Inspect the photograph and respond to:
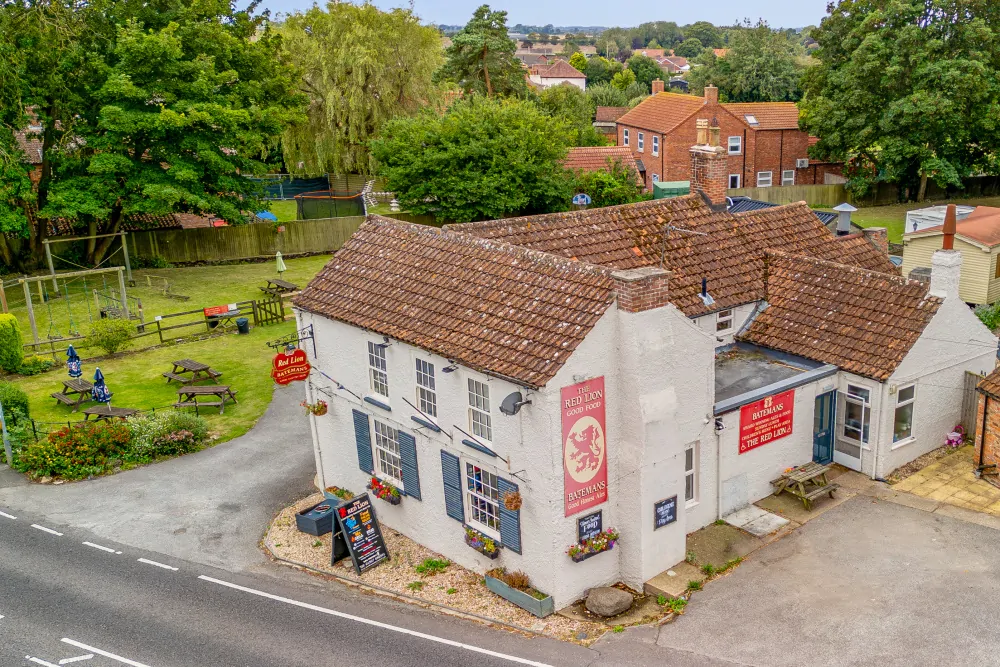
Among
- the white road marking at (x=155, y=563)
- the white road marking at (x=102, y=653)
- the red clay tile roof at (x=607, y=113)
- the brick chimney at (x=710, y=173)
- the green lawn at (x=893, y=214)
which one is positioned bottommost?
the white road marking at (x=155, y=563)

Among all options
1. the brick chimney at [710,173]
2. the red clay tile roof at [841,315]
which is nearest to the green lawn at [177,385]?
the brick chimney at [710,173]

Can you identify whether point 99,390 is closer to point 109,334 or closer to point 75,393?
point 75,393

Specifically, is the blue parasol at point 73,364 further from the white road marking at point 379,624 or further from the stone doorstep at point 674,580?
the stone doorstep at point 674,580

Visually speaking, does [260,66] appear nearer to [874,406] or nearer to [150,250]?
[150,250]

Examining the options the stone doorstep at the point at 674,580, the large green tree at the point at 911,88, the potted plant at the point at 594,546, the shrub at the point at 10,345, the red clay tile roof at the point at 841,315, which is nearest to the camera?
the potted plant at the point at 594,546

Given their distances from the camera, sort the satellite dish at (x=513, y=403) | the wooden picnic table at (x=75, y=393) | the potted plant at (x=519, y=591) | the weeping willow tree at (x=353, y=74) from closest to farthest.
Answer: the satellite dish at (x=513, y=403) < the potted plant at (x=519, y=591) < the wooden picnic table at (x=75, y=393) < the weeping willow tree at (x=353, y=74)

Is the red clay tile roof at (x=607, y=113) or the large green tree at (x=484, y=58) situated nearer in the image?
the large green tree at (x=484, y=58)

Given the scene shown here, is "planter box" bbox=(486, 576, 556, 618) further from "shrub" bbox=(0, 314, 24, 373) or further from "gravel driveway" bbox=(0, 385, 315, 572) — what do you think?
"shrub" bbox=(0, 314, 24, 373)
